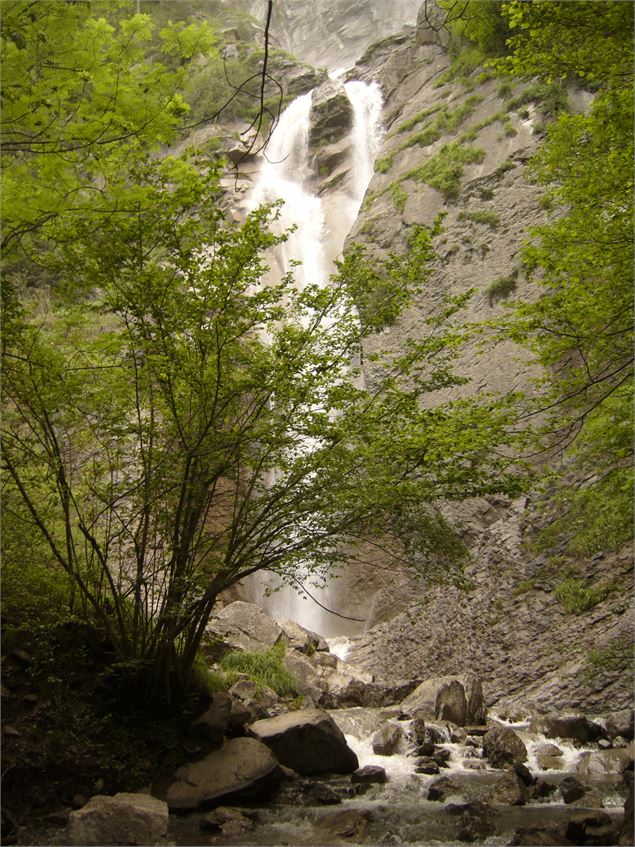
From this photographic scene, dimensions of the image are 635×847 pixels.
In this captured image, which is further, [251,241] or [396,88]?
[396,88]

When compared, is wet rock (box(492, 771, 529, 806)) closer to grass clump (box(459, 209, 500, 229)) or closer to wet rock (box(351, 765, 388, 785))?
wet rock (box(351, 765, 388, 785))

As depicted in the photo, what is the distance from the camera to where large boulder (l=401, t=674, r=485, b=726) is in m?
9.04

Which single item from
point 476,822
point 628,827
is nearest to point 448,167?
point 476,822

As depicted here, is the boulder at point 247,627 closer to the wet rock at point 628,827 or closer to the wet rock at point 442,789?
the wet rock at point 442,789

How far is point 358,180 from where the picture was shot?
2491cm

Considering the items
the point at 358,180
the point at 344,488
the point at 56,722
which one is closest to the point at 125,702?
the point at 56,722

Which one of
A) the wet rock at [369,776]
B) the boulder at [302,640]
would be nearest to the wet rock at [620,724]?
the wet rock at [369,776]

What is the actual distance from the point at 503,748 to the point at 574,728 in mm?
1110

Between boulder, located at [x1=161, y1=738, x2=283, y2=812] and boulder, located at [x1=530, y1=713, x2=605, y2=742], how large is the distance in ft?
11.8

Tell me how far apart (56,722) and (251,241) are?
4.98 meters

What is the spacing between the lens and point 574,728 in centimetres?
802

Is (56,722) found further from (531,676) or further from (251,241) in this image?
(531,676)

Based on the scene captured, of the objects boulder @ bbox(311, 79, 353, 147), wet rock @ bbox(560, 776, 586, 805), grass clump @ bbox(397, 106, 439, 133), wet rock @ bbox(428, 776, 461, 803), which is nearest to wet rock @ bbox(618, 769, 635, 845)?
wet rock @ bbox(560, 776, 586, 805)

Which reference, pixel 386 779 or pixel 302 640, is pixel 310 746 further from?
pixel 302 640
